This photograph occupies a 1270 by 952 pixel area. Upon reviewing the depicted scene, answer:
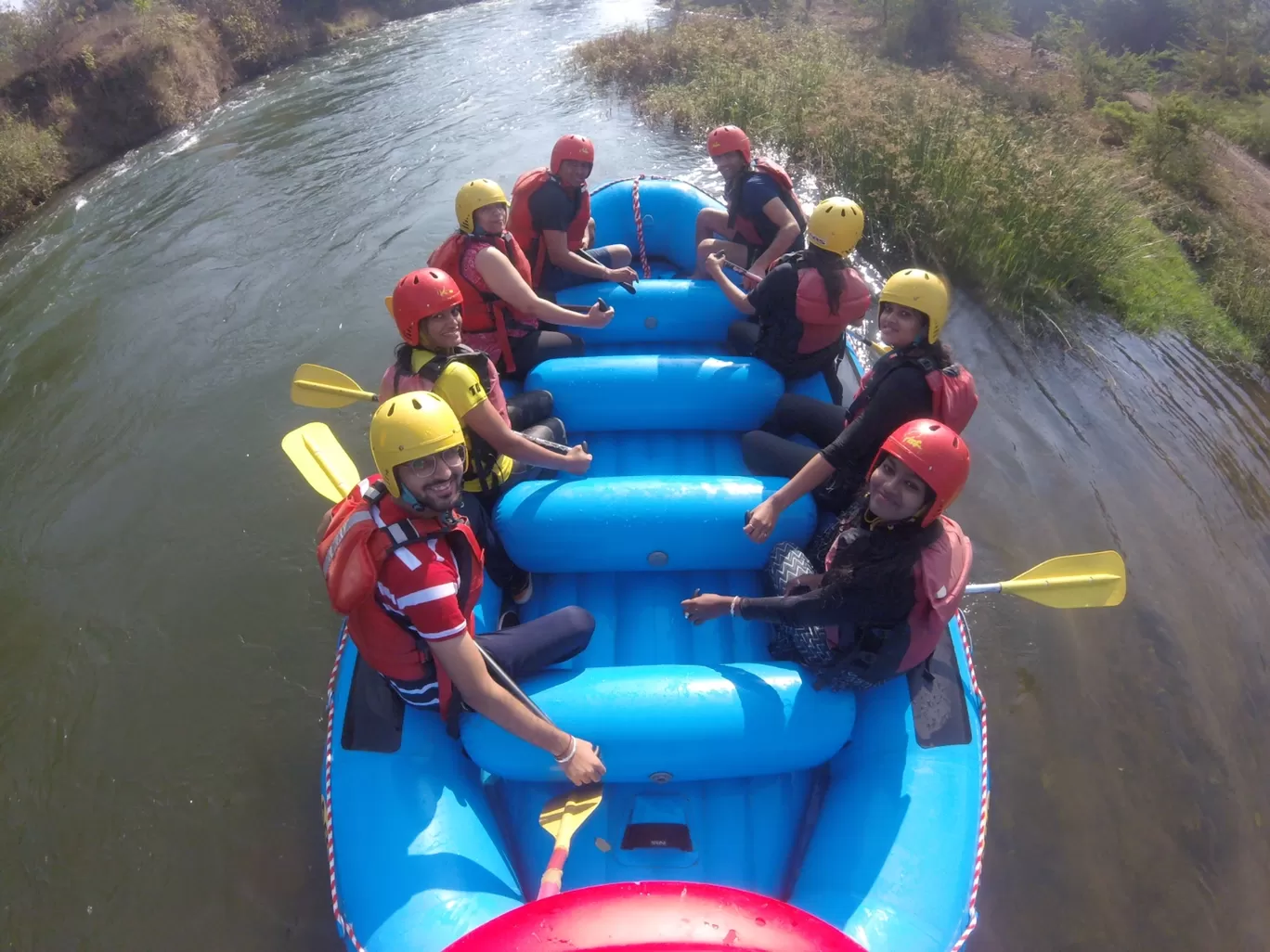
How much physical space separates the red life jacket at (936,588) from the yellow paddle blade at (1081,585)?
2.36ft

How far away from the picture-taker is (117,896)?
274cm

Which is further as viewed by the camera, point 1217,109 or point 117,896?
point 1217,109

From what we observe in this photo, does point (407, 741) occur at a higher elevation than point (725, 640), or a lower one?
higher

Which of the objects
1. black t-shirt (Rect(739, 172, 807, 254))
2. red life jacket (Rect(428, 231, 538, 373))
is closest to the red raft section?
red life jacket (Rect(428, 231, 538, 373))

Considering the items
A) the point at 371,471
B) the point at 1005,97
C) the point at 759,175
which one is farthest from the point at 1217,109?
the point at 371,471

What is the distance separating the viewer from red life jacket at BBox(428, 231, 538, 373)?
3332 mm

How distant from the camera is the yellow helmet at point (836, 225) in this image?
123 inches

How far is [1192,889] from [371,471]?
4.52m

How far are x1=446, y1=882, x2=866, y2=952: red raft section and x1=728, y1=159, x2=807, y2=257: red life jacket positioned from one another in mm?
3703

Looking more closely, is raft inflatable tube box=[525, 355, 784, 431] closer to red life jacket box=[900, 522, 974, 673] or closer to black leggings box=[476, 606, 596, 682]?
black leggings box=[476, 606, 596, 682]

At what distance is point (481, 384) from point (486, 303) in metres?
0.91

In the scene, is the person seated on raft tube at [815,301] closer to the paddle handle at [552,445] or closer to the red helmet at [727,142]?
the red helmet at [727,142]

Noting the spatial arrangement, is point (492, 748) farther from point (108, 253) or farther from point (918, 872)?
point (108, 253)

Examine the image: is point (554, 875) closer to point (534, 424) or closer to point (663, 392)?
point (534, 424)
